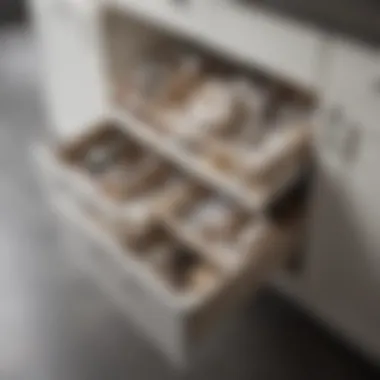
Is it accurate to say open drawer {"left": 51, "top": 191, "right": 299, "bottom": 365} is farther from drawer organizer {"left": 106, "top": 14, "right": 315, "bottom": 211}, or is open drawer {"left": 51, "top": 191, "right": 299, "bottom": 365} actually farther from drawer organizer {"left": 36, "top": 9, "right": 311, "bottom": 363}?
drawer organizer {"left": 106, "top": 14, "right": 315, "bottom": 211}

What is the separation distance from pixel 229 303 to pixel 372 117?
44 centimetres

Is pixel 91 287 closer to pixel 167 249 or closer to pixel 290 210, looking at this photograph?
pixel 167 249

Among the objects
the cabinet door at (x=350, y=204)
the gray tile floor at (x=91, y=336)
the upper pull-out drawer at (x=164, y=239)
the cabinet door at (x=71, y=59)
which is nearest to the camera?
the cabinet door at (x=350, y=204)

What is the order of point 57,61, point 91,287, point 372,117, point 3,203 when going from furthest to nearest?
point 3,203 → point 57,61 → point 91,287 → point 372,117

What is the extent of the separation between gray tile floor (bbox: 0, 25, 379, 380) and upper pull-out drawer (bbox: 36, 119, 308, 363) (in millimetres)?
130

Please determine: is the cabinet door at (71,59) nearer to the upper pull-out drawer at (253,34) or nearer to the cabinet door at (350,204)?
the upper pull-out drawer at (253,34)

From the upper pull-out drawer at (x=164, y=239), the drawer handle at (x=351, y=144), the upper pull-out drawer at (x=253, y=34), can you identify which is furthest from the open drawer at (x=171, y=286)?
the upper pull-out drawer at (x=253, y=34)

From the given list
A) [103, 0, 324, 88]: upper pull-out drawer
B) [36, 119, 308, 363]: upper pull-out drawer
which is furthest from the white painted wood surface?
[36, 119, 308, 363]: upper pull-out drawer

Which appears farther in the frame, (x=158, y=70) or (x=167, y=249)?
(x=158, y=70)

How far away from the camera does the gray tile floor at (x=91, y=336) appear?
1429 millimetres

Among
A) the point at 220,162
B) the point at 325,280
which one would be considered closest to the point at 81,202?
the point at 220,162

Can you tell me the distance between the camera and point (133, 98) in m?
1.52

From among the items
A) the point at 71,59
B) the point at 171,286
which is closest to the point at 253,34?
the point at 171,286

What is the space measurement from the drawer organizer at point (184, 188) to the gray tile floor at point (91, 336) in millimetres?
146
